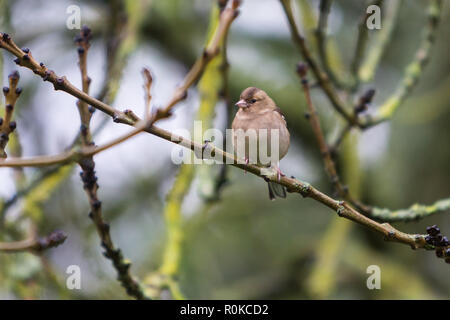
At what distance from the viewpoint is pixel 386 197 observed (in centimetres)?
749

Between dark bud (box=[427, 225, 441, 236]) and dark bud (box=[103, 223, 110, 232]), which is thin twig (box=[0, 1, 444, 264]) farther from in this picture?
dark bud (box=[103, 223, 110, 232])

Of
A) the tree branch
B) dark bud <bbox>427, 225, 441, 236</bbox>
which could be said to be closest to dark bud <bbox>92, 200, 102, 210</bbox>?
the tree branch

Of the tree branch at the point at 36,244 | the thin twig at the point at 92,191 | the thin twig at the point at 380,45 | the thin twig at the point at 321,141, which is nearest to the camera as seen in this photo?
the tree branch at the point at 36,244

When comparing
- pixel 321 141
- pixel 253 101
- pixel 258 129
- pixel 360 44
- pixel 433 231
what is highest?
pixel 360 44

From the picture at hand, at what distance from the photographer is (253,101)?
4285 millimetres

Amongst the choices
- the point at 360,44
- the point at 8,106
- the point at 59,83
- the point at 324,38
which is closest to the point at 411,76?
the point at 360,44

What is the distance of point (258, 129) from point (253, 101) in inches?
10.0

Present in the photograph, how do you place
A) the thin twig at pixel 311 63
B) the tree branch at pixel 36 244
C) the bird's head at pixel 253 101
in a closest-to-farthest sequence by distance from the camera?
the tree branch at pixel 36 244 → the thin twig at pixel 311 63 → the bird's head at pixel 253 101

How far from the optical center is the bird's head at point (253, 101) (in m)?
4.26

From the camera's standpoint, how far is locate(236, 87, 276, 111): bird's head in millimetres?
4262

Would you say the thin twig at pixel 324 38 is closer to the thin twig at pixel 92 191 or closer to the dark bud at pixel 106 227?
the thin twig at pixel 92 191

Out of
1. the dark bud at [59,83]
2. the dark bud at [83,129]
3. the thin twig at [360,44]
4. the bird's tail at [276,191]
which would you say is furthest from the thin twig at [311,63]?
the dark bud at [59,83]

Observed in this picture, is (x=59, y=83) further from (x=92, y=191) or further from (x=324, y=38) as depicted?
(x=324, y=38)
